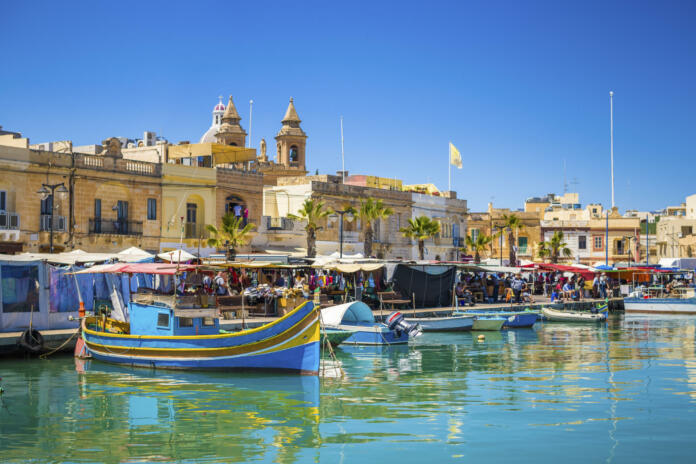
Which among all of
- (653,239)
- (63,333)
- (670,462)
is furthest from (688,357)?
(653,239)

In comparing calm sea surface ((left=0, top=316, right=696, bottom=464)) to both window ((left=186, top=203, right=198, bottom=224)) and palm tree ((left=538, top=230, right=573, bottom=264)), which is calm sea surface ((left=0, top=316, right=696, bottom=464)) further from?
palm tree ((left=538, top=230, right=573, bottom=264))

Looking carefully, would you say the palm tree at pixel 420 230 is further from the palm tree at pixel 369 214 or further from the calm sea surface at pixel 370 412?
the calm sea surface at pixel 370 412

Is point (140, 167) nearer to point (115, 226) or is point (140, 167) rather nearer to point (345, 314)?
point (115, 226)

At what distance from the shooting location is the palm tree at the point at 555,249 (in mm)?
71938

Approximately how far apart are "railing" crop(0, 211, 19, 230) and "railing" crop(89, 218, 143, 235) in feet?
12.2

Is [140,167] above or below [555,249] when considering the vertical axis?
above

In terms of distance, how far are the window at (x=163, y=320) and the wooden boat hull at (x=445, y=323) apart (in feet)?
44.8

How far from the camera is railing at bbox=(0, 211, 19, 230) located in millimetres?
36656

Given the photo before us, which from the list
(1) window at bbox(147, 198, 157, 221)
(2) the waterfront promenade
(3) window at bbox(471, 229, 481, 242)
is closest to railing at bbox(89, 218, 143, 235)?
(1) window at bbox(147, 198, 157, 221)

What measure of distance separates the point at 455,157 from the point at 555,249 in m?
13.6

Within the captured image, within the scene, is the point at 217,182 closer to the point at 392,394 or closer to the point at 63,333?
the point at 63,333

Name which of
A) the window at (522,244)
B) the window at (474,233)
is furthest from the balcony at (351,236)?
the window at (522,244)

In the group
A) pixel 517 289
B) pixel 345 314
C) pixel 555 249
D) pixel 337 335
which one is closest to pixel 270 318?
pixel 345 314

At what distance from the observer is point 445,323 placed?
3488 centimetres
